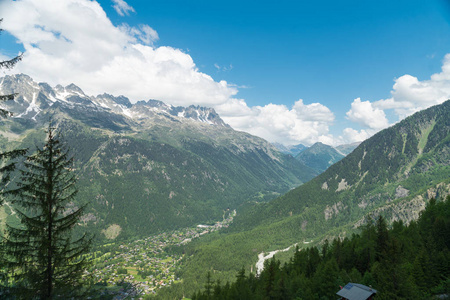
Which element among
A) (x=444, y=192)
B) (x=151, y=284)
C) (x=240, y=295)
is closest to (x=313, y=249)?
(x=240, y=295)

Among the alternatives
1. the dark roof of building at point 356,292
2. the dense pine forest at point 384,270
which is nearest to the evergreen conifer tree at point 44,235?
the dark roof of building at point 356,292

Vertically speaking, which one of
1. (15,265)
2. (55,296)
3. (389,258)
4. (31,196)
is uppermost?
(31,196)

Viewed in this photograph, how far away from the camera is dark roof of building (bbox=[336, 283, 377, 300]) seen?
4120 cm

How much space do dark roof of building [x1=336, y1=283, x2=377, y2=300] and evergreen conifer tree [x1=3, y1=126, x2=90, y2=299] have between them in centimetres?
4241

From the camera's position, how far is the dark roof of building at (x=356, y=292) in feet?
135

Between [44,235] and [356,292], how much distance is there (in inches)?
1899

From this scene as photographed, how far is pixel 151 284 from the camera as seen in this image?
600 feet

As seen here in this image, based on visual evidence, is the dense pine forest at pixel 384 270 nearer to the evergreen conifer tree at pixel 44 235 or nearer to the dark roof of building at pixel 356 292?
the dark roof of building at pixel 356 292

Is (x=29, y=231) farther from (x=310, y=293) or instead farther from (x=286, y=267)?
(x=286, y=267)

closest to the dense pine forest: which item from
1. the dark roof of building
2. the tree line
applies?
the dark roof of building

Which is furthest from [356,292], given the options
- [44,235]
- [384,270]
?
[44,235]

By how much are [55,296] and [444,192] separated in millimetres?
246895

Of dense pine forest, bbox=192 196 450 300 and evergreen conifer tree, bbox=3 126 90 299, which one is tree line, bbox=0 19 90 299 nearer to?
evergreen conifer tree, bbox=3 126 90 299

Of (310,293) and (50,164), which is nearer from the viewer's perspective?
(50,164)
